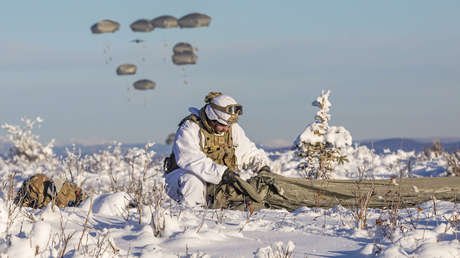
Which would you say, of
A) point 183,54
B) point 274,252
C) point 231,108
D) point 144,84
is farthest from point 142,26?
point 274,252

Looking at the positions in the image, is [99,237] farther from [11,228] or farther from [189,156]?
[189,156]

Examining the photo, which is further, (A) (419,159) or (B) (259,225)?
(A) (419,159)

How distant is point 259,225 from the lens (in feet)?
25.1

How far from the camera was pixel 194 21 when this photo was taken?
168ft

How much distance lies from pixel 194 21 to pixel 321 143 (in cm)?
3652

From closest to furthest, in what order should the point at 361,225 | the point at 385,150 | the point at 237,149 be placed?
1. the point at 361,225
2. the point at 237,149
3. the point at 385,150

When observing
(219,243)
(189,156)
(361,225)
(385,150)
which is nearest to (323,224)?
(361,225)

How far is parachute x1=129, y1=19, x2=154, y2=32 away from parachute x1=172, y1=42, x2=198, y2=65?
1739 mm

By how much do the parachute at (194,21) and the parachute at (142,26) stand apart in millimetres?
1808

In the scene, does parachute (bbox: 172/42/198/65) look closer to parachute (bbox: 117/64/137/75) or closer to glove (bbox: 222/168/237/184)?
parachute (bbox: 117/64/137/75)

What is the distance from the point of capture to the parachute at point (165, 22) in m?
48.9

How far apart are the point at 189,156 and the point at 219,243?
3662mm

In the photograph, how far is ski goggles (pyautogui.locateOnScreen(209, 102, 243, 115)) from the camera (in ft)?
34.2

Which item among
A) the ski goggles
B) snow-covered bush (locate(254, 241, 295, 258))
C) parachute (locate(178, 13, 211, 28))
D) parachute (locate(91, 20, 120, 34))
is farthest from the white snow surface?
parachute (locate(178, 13, 211, 28))
